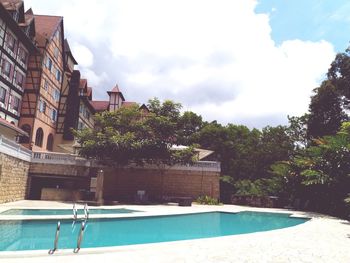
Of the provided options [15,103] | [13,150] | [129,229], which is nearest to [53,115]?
[15,103]

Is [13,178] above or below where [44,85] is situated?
below

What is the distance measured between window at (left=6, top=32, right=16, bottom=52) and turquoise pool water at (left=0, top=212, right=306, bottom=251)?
18.4m

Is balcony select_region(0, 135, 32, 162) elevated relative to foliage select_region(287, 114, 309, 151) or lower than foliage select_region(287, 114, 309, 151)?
lower

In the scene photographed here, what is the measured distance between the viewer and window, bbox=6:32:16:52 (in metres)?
26.6

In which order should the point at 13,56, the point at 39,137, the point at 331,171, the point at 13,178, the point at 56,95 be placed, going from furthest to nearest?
the point at 56,95 < the point at 39,137 < the point at 13,56 < the point at 13,178 < the point at 331,171

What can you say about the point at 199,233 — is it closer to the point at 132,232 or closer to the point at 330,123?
the point at 132,232

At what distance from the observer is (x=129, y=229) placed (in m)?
13.4

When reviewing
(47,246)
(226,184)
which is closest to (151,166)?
(226,184)

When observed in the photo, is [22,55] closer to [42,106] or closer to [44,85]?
[44,85]

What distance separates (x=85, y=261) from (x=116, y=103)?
41672 millimetres

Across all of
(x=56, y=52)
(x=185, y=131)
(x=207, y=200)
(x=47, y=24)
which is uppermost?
(x=47, y=24)

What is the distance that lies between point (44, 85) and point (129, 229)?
865 inches

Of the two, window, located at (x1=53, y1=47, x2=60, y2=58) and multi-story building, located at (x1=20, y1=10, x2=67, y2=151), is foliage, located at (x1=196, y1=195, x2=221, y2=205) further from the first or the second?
window, located at (x1=53, y1=47, x2=60, y2=58)

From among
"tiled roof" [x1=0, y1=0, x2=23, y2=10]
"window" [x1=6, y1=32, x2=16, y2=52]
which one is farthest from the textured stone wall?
"tiled roof" [x1=0, y1=0, x2=23, y2=10]
